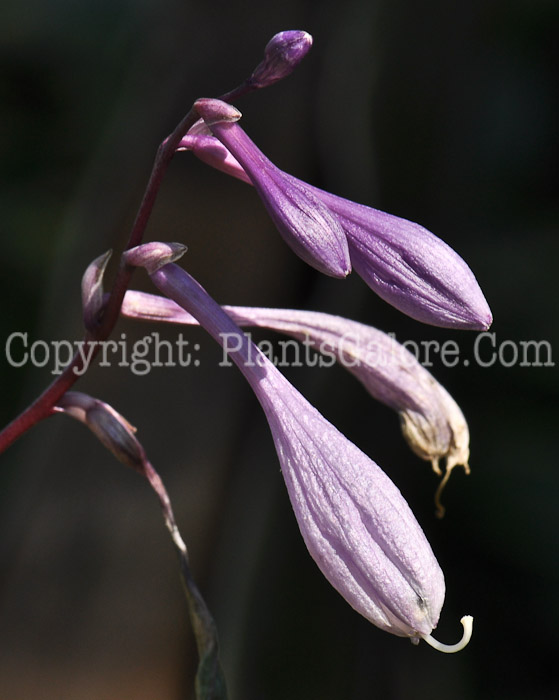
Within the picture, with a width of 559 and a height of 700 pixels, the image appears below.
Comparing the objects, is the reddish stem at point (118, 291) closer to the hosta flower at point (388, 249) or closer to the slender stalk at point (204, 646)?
the hosta flower at point (388, 249)

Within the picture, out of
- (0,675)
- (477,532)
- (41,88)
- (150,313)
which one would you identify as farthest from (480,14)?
(0,675)

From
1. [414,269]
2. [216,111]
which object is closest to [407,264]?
[414,269]

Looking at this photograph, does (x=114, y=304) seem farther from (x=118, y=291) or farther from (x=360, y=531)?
(x=360, y=531)

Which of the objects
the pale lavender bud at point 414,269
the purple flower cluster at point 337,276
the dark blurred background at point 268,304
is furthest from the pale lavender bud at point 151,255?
the dark blurred background at point 268,304

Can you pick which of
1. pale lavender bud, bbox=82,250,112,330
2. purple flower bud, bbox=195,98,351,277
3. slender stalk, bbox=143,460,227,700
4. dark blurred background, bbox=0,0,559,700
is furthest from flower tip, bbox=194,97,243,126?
dark blurred background, bbox=0,0,559,700

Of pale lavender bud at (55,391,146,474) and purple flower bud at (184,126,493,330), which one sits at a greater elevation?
purple flower bud at (184,126,493,330)

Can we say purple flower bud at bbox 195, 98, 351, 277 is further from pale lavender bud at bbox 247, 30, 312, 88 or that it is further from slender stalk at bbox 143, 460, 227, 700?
slender stalk at bbox 143, 460, 227, 700
